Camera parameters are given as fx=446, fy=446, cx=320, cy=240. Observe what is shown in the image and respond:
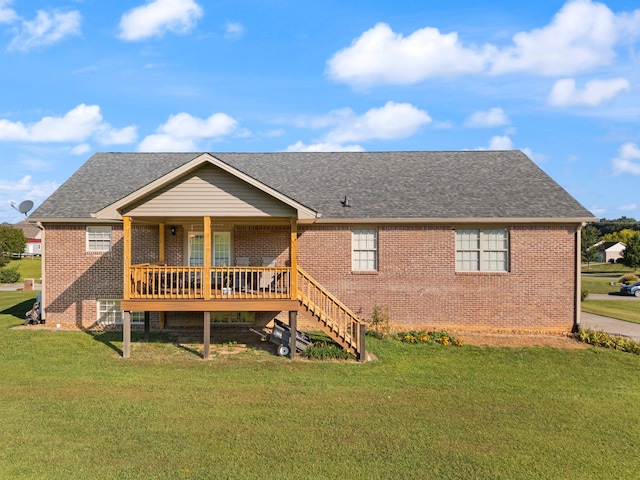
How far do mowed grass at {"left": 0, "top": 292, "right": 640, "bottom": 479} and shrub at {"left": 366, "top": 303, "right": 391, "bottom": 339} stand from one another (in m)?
2.25

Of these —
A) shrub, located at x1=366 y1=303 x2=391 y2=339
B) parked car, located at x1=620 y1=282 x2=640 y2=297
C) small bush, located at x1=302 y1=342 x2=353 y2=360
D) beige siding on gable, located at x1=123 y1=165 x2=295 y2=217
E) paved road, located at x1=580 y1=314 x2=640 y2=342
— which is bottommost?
parked car, located at x1=620 y1=282 x2=640 y2=297

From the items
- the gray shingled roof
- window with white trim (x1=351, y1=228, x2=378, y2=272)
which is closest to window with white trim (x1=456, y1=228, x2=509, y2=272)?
the gray shingled roof

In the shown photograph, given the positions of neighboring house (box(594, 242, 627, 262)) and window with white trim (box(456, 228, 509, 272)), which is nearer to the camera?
window with white trim (box(456, 228, 509, 272))

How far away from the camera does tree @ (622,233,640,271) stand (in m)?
52.1

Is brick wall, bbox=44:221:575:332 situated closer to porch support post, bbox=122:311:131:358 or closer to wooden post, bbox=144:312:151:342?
wooden post, bbox=144:312:151:342

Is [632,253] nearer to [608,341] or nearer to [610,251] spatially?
[610,251]

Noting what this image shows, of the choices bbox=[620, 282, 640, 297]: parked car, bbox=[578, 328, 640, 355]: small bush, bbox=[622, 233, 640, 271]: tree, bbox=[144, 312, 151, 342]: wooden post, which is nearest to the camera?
bbox=[578, 328, 640, 355]: small bush

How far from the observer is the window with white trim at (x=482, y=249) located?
15898mm

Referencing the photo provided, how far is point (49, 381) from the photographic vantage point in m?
10.1

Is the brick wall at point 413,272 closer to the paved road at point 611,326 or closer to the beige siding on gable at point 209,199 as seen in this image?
the paved road at point 611,326

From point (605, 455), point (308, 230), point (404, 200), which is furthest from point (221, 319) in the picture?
point (605, 455)

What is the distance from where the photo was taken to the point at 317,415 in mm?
8211

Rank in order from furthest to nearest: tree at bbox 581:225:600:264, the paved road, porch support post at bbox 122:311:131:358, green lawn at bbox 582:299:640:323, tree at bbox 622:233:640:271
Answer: tree at bbox 581:225:600:264
tree at bbox 622:233:640:271
green lawn at bbox 582:299:640:323
the paved road
porch support post at bbox 122:311:131:358

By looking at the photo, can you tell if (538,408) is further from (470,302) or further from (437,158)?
(437,158)
